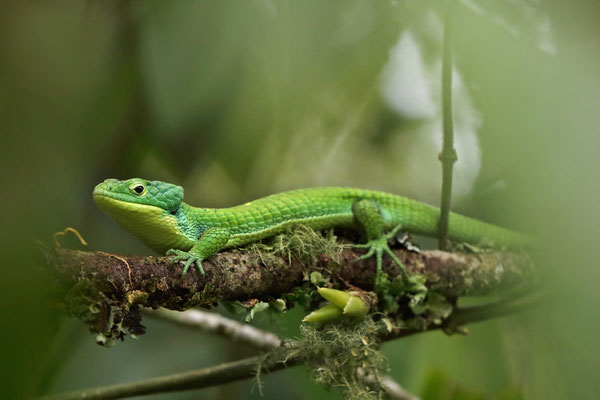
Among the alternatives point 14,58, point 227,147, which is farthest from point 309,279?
point 14,58

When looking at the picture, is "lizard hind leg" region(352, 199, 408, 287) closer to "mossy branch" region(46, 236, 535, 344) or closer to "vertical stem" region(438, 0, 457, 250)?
"mossy branch" region(46, 236, 535, 344)

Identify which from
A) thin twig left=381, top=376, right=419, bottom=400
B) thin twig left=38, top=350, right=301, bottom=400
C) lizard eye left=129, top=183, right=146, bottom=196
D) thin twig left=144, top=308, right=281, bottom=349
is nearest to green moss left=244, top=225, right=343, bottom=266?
thin twig left=38, top=350, right=301, bottom=400

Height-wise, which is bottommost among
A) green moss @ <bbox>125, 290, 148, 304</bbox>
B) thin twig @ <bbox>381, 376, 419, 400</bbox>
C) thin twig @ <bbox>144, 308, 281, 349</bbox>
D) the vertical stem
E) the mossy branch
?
thin twig @ <bbox>144, 308, 281, 349</bbox>

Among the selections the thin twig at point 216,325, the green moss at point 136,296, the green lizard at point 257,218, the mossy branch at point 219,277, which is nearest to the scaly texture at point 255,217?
the green lizard at point 257,218

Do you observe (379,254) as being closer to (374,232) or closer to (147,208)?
(374,232)

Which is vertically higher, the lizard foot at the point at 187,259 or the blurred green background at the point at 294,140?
the blurred green background at the point at 294,140

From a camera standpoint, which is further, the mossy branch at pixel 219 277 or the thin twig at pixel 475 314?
the thin twig at pixel 475 314

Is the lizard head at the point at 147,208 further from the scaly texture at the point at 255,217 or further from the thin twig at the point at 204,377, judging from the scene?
the thin twig at the point at 204,377

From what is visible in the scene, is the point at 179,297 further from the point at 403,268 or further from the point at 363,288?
the point at 403,268
